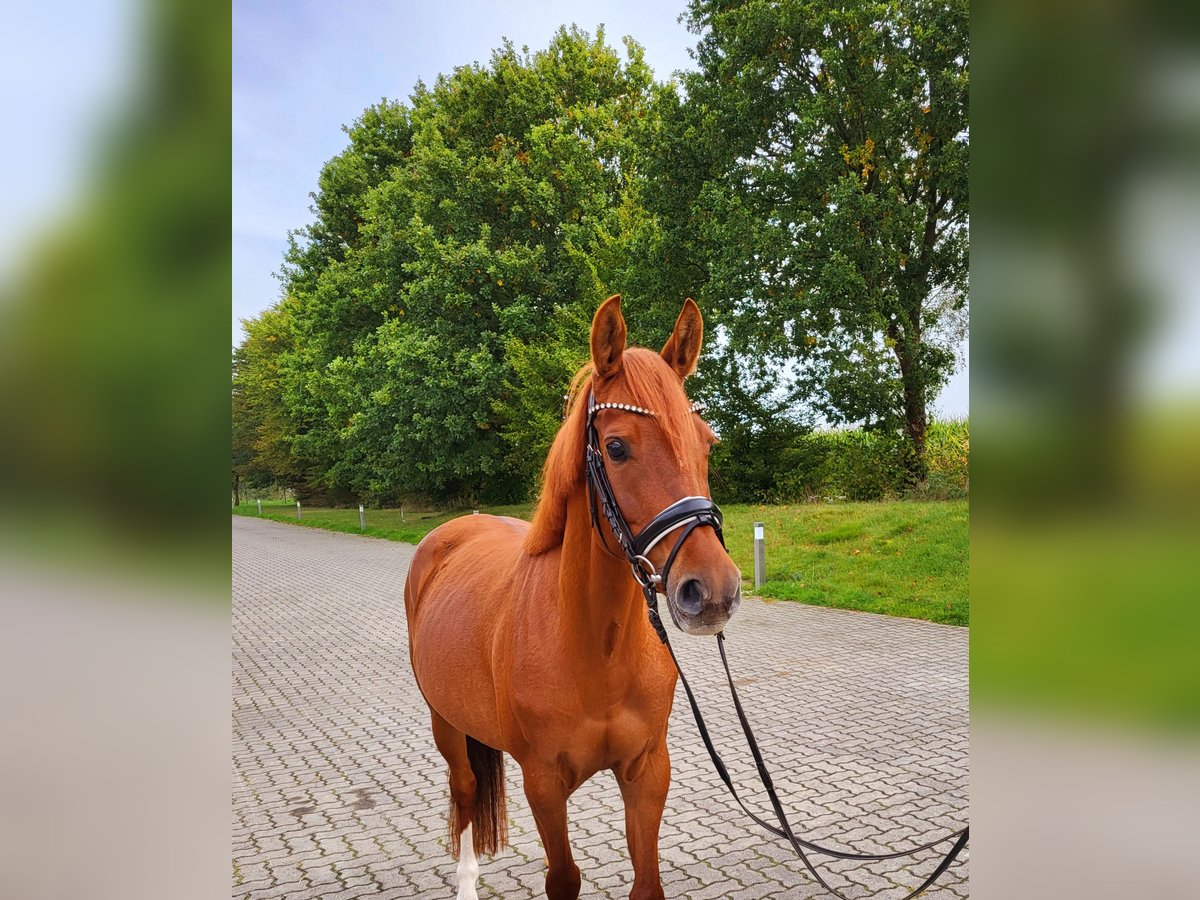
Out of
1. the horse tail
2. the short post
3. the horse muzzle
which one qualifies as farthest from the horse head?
the short post

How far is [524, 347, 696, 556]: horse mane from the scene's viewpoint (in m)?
2.04

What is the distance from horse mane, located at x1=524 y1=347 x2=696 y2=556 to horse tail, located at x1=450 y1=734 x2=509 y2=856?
1.38m

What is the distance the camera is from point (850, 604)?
1024 cm

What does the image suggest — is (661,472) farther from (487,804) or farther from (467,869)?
(467,869)

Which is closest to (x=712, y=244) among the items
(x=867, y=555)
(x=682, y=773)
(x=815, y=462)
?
(x=815, y=462)

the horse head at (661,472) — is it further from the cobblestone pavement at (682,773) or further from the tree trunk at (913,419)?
the tree trunk at (913,419)

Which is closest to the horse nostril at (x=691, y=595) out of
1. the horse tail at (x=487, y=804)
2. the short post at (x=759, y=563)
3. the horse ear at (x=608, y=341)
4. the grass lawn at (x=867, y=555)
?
the horse ear at (x=608, y=341)

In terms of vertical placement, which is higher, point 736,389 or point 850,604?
point 736,389

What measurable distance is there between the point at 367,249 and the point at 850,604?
68.6 ft

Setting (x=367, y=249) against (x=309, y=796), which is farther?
(x=367, y=249)

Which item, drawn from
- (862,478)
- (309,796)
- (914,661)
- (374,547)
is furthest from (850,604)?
(374,547)

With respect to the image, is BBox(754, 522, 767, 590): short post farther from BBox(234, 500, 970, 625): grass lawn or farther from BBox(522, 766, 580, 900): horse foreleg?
BBox(522, 766, 580, 900): horse foreleg
